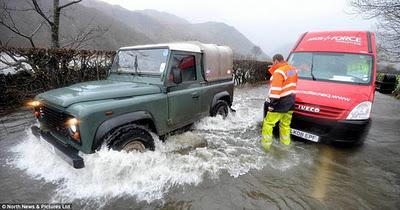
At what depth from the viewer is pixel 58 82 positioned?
24.4 feet

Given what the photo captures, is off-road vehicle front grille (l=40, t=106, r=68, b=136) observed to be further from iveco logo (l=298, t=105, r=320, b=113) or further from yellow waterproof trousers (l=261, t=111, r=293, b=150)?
iveco logo (l=298, t=105, r=320, b=113)

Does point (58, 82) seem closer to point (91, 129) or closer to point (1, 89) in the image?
point (1, 89)

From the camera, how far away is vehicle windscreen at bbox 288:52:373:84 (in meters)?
4.69

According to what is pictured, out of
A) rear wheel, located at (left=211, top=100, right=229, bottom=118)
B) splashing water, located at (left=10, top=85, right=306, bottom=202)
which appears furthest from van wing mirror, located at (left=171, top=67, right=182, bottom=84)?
rear wheel, located at (left=211, top=100, right=229, bottom=118)

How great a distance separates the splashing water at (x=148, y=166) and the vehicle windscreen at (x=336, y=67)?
201 cm

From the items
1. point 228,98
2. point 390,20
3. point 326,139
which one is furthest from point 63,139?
point 390,20

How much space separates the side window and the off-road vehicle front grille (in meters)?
1.72

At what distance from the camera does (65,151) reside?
9.44 feet

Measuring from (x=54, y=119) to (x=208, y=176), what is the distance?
242 cm

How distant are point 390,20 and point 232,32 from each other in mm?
128007

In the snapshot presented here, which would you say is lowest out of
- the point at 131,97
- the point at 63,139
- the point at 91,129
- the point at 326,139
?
the point at 326,139

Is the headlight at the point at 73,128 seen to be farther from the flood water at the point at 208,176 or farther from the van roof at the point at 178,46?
the van roof at the point at 178,46

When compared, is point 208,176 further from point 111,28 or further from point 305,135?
point 111,28

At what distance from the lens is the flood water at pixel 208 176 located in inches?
114
